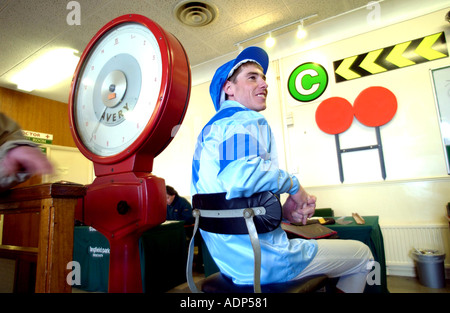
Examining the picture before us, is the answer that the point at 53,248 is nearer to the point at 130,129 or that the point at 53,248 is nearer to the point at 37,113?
the point at 130,129

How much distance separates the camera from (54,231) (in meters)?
0.45

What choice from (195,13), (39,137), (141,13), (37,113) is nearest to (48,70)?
(37,113)

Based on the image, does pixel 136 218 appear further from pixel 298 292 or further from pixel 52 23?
pixel 52 23

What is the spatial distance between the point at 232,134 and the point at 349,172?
2.71 metres

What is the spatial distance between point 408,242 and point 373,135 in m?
1.21

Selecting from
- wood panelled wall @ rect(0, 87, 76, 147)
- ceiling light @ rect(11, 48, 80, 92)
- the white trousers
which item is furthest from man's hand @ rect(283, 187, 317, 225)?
wood panelled wall @ rect(0, 87, 76, 147)

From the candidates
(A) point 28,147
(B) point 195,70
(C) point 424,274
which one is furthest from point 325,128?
(A) point 28,147

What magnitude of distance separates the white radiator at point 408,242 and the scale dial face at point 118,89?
3014 millimetres

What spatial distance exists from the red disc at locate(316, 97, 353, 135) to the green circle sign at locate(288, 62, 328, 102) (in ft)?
0.66

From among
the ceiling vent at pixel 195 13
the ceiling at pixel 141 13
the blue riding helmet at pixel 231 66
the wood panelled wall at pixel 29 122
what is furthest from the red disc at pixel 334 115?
the wood panelled wall at pixel 29 122

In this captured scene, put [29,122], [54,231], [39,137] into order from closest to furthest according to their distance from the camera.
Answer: [54,231]
[29,122]
[39,137]

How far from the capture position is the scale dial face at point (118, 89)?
0.67 meters

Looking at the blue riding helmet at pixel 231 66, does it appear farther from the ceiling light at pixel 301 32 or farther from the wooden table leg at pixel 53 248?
the ceiling light at pixel 301 32
